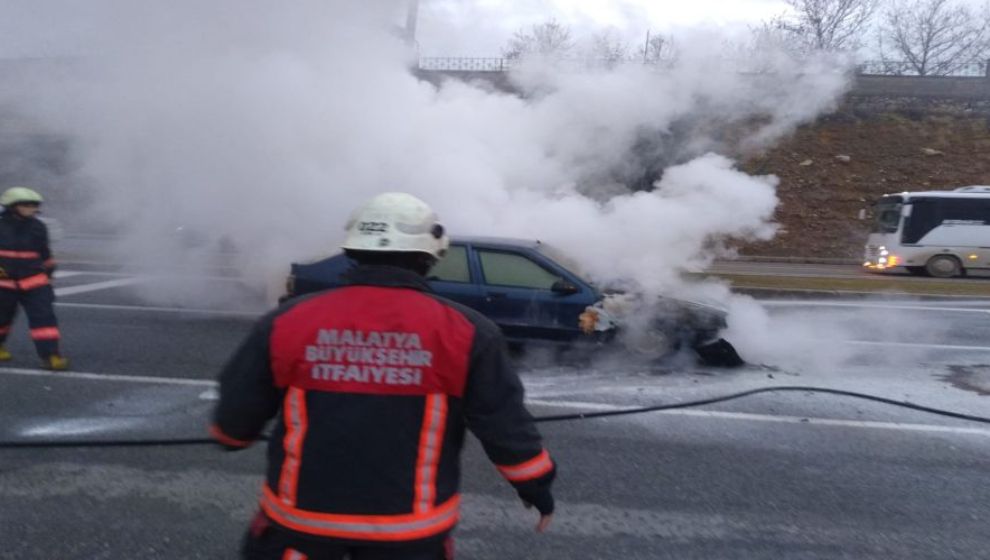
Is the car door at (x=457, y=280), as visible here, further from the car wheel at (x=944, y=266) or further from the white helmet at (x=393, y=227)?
the car wheel at (x=944, y=266)

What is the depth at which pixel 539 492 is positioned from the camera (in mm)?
2227

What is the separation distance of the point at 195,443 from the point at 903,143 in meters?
29.5

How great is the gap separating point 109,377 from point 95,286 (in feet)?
21.1

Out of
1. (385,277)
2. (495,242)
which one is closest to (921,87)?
(495,242)

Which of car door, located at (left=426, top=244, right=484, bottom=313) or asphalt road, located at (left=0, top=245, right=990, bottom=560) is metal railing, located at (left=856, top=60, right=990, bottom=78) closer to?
asphalt road, located at (left=0, top=245, right=990, bottom=560)

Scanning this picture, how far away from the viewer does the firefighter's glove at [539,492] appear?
2.20 m

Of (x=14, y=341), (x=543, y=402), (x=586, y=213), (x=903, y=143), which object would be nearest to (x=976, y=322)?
(x=586, y=213)

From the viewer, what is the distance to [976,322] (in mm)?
12219

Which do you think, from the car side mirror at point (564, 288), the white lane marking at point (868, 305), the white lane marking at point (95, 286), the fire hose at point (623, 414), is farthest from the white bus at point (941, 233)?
the white lane marking at point (95, 286)

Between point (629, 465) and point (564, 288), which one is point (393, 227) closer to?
point (629, 465)

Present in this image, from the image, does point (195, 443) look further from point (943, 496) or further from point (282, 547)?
point (943, 496)

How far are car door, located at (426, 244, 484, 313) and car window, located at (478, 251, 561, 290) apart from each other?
0.53ft

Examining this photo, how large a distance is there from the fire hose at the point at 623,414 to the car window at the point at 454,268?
2.42 m

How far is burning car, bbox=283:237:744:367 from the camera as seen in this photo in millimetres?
8125
